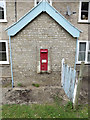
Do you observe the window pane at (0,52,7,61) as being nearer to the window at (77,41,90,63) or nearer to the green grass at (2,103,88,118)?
the green grass at (2,103,88,118)

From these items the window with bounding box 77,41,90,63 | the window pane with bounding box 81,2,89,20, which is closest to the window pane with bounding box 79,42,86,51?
the window with bounding box 77,41,90,63

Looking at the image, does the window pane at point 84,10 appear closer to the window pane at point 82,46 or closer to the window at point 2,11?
the window pane at point 82,46

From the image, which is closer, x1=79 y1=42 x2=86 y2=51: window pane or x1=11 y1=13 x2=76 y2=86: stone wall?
x1=11 y1=13 x2=76 y2=86: stone wall

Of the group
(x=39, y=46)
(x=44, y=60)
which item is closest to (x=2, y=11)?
(x=39, y=46)

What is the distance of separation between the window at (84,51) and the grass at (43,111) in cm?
485

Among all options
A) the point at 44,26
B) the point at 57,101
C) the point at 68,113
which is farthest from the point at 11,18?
the point at 68,113

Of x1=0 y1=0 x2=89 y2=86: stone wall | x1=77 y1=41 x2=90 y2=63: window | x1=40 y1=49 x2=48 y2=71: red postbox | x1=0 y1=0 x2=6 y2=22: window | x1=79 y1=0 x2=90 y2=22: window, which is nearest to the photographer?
x1=0 y1=0 x2=89 y2=86: stone wall

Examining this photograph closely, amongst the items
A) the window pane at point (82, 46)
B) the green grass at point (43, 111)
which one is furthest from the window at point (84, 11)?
the green grass at point (43, 111)

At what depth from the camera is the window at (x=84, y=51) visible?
9156 millimetres

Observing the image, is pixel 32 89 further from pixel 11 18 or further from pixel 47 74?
pixel 11 18

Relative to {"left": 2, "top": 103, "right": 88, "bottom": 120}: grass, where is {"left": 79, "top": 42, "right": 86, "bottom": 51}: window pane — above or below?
above

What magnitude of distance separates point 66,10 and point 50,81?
208 inches

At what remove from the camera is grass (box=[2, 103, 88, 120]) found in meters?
4.74

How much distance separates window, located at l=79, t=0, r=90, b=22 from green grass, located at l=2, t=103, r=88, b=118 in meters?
A: 6.42
